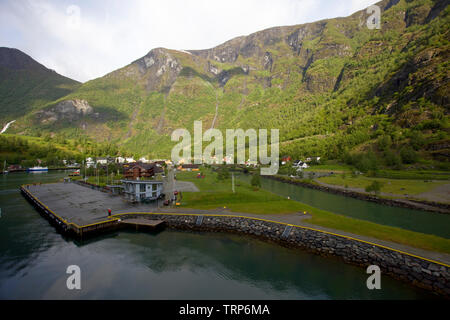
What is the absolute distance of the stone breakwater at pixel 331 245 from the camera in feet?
61.3

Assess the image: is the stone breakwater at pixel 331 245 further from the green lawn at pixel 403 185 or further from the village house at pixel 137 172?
the village house at pixel 137 172

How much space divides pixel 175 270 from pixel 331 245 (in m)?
17.1

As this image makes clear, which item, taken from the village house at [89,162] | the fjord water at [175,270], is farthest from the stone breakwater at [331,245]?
the village house at [89,162]

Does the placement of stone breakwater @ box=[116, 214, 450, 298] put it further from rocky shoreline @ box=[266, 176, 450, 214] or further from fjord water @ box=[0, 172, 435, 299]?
rocky shoreline @ box=[266, 176, 450, 214]

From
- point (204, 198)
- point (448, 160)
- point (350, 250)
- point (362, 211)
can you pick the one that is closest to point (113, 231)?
point (204, 198)

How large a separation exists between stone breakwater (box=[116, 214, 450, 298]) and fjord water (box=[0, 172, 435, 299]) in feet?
3.19

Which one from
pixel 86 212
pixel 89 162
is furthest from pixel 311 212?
pixel 89 162

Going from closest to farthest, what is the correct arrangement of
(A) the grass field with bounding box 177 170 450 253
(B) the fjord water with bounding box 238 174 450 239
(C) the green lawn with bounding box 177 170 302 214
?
(A) the grass field with bounding box 177 170 450 253
(B) the fjord water with bounding box 238 174 450 239
(C) the green lawn with bounding box 177 170 302 214

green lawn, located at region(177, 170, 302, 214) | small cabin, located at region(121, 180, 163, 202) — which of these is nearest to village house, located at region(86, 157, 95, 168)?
small cabin, located at region(121, 180, 163, 202)

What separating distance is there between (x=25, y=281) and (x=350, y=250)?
104 feet

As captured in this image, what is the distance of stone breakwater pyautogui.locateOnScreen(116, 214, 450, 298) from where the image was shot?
18.7 m

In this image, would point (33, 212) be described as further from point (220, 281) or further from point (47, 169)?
point (47, 169)
